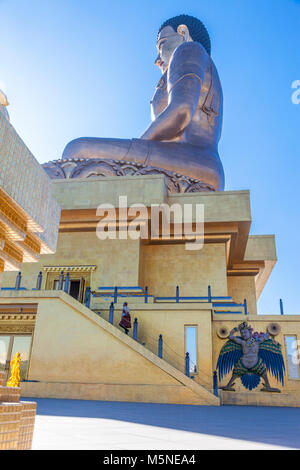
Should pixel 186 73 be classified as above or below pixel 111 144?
above

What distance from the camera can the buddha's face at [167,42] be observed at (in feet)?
80.1

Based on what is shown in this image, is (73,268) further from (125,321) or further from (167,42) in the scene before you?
(167,42)

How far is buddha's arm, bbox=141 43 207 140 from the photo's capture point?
18.5 m

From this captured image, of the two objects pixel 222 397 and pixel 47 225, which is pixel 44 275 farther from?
pixel 47 225

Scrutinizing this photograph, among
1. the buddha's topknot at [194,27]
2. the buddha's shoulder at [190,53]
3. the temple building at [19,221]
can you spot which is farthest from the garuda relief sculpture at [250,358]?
the buddha's topknot at [194,27]

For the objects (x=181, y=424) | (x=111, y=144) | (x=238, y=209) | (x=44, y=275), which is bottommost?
(x=181, y=424)

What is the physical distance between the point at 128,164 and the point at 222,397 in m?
10.2

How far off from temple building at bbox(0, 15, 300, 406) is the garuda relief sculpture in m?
0.03

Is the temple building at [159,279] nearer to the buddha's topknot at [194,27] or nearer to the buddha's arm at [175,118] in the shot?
the buddha's arm at [175,118]

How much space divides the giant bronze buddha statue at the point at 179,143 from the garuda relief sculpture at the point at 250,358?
789cm


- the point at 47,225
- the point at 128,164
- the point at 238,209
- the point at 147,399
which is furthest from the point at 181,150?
the point at 47,225

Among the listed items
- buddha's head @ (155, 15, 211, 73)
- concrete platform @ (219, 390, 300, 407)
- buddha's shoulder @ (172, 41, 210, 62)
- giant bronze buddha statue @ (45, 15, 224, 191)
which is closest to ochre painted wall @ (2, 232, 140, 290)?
giant bronze buddha statue @ (45, 15, 224, 191)

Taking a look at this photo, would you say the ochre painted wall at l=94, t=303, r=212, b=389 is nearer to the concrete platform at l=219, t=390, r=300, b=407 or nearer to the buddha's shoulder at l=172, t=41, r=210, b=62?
the concrete platform at l=219, t=390, r=300, b=407

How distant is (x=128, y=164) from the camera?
17203 mm
